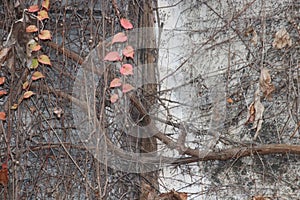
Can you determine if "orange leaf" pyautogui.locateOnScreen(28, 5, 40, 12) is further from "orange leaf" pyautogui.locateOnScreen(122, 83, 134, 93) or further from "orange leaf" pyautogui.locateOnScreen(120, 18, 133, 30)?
"orange leaf" pyautogui.locateOnScreen(122, 83, 134, 93)

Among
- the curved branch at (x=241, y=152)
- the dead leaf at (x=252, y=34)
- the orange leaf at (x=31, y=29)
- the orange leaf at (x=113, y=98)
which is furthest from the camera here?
the dead leaf at (x=252, y=34)

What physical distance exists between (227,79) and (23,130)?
1219mm

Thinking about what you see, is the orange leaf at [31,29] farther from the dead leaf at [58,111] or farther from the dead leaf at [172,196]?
the dead leaf at [172,196]

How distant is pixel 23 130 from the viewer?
2.55 metres

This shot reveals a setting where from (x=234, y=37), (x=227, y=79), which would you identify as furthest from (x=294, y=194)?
(x=234, y=37)

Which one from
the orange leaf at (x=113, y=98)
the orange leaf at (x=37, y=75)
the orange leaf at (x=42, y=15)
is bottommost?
the orange leaf at (x=113, y=98)

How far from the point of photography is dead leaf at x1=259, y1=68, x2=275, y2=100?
9.05ft

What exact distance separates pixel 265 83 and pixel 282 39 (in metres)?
0.28

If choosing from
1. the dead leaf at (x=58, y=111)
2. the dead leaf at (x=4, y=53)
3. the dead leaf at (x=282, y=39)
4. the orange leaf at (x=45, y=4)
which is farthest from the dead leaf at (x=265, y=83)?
the dead leaf at (x=4, y=53)

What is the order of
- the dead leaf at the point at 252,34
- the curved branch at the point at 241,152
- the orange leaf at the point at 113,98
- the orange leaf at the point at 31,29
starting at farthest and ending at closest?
the dead leaf at the point at 252,34 → the curved branch at the point at 241,152 → the orange leaf at the point at 113,98 → the orange leaf at the point at 31,29

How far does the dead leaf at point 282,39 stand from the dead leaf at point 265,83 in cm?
17

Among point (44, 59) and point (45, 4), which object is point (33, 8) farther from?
point (44, 59)

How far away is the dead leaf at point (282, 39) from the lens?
2.81m

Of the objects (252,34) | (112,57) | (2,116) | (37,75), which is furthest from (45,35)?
(252,34)
